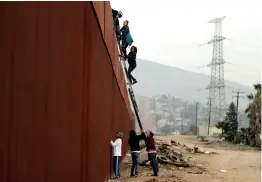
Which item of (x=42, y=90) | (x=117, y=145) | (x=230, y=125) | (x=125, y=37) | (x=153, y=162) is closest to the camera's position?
(x=42, y=90)

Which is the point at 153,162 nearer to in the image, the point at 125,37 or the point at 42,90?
the point at 125,37

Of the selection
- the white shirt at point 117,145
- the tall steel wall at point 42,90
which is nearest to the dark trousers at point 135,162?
the white shirt at point 117,145

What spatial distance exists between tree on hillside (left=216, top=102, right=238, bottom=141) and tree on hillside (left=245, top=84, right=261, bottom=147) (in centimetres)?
960

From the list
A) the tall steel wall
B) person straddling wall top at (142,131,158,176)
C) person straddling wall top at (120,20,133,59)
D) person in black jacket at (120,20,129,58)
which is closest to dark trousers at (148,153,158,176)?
person straddling wall top at (142,131,158,176)

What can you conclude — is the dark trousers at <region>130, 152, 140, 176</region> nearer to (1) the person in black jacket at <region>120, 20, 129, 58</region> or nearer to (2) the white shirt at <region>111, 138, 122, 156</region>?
(2) the white shirt at <region>111, 138, 122, 156</region>

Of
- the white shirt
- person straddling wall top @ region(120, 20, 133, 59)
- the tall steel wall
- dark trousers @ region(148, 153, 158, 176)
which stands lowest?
dark trousers @ region(148, 153, 158, 176)

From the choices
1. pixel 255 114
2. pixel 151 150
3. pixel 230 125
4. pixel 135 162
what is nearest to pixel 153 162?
pixel 151 150

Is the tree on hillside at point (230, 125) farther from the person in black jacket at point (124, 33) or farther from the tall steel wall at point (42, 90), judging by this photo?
the tall steel wall at point (42, 90)

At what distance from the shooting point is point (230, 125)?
82.6 metres

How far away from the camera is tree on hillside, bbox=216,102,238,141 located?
242 feet

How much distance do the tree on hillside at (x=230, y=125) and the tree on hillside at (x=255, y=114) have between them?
9.60 meters

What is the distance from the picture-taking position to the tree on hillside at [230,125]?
73750mm

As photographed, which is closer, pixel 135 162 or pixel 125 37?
pixel 135 162

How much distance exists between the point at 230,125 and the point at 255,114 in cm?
2265
